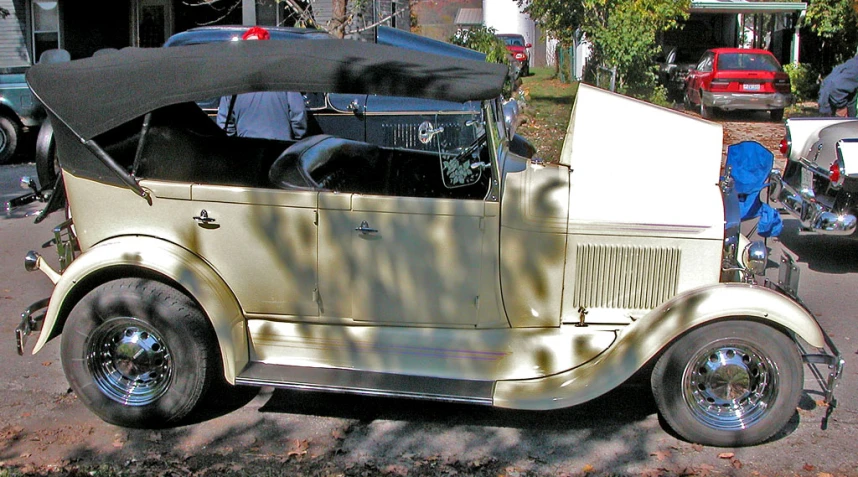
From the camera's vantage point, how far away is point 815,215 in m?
7.70

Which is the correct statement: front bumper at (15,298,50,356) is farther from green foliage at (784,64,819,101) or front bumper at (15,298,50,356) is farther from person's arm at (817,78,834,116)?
green foliage at (784,64,819,101)

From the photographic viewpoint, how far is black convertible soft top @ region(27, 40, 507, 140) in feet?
14.5

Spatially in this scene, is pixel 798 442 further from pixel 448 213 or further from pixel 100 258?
pixel 100 258

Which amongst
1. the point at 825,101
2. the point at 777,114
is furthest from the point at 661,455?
the point at 777,114

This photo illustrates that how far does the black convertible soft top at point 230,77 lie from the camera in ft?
14.5

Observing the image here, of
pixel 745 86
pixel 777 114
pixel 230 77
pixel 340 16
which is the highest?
pixel 340 16

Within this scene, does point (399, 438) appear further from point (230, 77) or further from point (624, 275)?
point (230, 77)

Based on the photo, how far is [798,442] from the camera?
4559mm

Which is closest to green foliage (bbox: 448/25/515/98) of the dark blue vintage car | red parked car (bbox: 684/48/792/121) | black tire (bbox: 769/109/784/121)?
the dark blue vintage car

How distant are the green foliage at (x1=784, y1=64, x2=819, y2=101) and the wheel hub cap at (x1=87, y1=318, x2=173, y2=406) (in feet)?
67.9

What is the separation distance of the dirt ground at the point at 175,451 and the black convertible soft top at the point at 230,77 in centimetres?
158

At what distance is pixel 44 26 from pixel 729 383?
1794 cm

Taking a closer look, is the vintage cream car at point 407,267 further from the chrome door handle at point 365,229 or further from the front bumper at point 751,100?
the front bumper at point 751,100

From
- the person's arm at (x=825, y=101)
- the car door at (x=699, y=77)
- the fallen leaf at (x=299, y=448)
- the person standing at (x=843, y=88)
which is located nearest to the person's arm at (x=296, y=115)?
the fallen leaf at (x=299, y=448)
